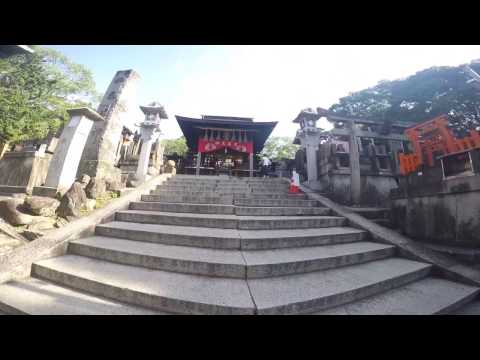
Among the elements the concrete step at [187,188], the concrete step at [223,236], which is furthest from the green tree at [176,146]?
the concrete step at [223,236]

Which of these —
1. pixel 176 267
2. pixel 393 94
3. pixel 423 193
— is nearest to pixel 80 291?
pixel 176 267

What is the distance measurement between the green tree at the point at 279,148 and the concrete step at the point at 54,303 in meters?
26.5

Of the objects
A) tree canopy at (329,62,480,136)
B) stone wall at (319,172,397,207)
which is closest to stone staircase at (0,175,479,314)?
stone wall at (319,172,397,207)

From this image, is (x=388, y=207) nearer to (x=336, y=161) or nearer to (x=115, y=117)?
(x=336, y=161)

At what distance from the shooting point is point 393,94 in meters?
16.8

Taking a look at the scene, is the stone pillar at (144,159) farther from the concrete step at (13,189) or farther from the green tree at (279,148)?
the green tree at (279,148)

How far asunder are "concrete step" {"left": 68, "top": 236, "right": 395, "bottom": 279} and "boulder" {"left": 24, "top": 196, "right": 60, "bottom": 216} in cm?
115

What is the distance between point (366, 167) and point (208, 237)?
7.33m

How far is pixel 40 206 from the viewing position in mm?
3328

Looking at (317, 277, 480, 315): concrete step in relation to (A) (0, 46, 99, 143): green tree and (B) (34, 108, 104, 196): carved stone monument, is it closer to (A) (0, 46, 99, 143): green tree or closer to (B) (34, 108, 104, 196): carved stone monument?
(B) (34, 108, 104, 196): carved stone monument

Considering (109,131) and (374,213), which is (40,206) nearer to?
(109,131)

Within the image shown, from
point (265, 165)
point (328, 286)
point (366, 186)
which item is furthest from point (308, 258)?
point (265, 165)

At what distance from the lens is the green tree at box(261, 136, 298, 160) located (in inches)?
1084

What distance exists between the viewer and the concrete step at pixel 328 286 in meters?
1.81
